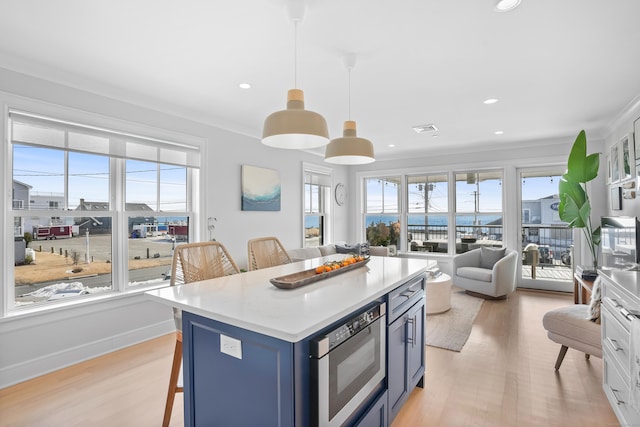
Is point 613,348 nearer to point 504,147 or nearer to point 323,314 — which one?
point 323,314

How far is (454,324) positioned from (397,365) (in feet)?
7.16

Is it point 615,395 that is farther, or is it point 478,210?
point 478,210

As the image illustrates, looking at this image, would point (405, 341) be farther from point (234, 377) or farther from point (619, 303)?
point (619, 303)

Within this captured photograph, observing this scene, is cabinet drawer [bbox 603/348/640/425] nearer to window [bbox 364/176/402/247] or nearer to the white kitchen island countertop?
the white kitchen island countertop

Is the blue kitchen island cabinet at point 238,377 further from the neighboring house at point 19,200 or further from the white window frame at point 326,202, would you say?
the white window frame at point 326,202

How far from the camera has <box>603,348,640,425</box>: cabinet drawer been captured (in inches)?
69.7

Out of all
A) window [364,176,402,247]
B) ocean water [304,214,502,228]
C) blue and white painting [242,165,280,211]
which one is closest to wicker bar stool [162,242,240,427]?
blue and white painting [242,165,280,211]

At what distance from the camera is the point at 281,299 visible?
1608 mm

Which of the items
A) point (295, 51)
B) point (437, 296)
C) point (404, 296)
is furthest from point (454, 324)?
point (295, 51)

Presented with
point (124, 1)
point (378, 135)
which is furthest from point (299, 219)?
point (124, 1)

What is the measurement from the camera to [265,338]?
127cm

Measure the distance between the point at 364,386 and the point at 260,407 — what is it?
1.86 feet

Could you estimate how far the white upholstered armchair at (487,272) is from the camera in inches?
185

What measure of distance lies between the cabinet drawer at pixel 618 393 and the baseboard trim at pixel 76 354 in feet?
12.5
